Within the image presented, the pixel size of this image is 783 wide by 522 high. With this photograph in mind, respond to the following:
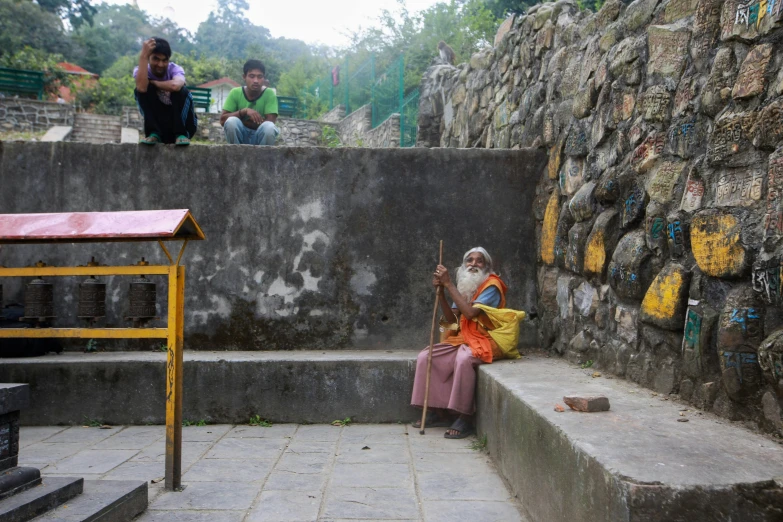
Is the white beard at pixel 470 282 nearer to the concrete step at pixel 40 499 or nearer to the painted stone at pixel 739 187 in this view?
the painted stone at pixel 739 187

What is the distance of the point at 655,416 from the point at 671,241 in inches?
37.3

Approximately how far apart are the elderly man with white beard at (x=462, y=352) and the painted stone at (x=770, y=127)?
2412mm

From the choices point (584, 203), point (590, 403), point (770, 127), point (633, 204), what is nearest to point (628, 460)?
point (590, 403)

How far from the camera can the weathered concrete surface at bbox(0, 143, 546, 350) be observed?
548cm

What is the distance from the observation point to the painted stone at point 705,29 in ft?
10.2

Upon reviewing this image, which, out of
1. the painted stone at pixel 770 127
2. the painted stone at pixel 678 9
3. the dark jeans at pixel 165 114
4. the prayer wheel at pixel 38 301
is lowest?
the prayer wheel at pixel 38 301

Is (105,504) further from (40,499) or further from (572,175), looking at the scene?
(572,175)

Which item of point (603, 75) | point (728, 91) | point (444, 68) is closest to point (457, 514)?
point (728, 91)

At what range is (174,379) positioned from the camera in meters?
3.50

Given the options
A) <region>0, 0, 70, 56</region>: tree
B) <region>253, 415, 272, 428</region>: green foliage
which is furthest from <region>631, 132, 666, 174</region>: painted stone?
<region>0, 0, 70, 56</region>: tree

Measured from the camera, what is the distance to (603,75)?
169 inches

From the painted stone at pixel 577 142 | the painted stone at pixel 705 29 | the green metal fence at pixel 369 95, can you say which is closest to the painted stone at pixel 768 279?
the painted stone at pixel 705 29

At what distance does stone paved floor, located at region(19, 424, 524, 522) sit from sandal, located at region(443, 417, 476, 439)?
8cm

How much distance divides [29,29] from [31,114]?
16.7 metres
